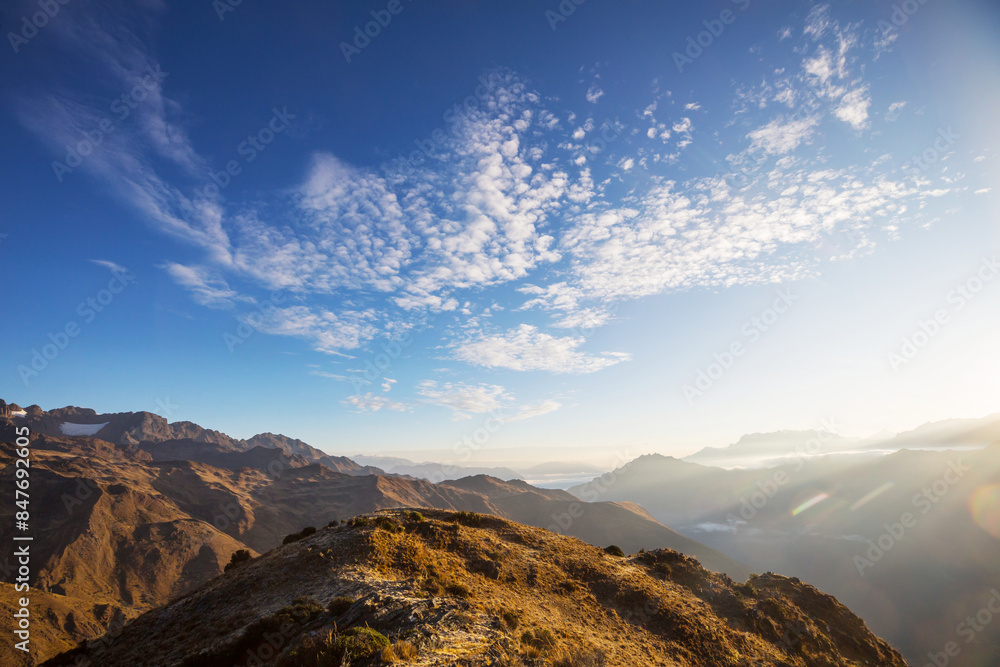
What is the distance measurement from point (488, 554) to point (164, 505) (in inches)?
5313

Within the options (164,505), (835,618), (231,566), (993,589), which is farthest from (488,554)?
(993,589)

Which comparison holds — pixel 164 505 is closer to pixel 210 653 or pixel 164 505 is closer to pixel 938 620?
pixel 210 653

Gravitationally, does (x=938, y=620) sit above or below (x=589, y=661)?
below

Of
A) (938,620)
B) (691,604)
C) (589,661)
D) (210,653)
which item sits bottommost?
(938,620)

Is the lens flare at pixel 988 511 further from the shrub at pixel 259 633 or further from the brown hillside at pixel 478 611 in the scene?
the shrub at pixel 259 633

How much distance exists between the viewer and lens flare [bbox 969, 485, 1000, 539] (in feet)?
570

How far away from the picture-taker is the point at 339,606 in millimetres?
16500

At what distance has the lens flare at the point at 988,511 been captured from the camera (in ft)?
570

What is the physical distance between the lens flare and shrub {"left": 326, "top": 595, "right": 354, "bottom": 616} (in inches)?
11008

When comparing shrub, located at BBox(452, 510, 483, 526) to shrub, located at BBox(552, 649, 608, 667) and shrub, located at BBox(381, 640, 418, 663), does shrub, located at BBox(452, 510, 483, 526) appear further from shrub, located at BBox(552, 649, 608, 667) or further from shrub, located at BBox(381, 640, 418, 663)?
shrub, located at BBox(381, 640, 418, 663)

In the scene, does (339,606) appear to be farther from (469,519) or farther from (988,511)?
(988,511)

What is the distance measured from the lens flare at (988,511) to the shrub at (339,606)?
27959 centimetres

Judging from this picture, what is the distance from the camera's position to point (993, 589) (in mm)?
137375

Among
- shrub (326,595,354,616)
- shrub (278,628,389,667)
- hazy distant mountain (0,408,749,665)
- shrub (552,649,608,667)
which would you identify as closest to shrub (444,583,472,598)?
shrub (326,595,354,616)
